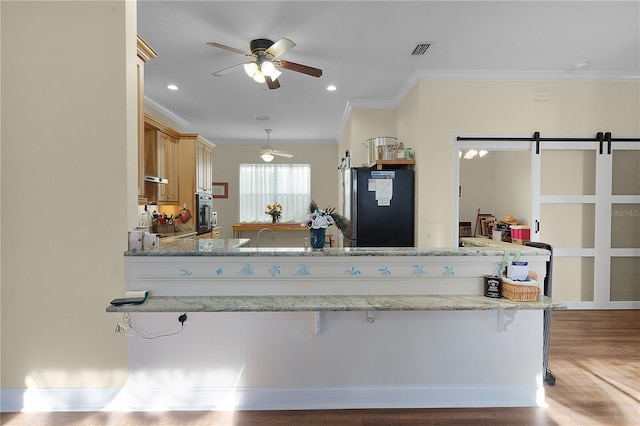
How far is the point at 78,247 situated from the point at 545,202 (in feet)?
15.2

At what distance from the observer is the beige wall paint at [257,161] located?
7625 mm

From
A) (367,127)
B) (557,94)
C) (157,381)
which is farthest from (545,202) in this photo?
(157,381)

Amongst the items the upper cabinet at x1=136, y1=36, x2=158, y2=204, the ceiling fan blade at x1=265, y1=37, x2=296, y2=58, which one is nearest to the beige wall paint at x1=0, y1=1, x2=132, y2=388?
the upper cabinet at x1=136, y1=36, x2=158, y2=204

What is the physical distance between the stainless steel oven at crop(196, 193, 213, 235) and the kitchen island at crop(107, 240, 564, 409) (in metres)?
3.27

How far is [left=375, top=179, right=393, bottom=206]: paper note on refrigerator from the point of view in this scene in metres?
3.87

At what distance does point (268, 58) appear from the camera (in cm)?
280

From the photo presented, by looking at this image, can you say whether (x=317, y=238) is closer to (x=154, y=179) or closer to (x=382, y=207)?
(x=382, y=207)

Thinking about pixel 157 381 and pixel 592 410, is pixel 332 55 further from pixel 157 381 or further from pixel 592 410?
pixel 592 410

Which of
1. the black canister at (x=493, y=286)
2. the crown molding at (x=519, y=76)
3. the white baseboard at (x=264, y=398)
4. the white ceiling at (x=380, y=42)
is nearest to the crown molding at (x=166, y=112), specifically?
the white ceiling at (x=380, y=42)

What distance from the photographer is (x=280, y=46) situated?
251cm

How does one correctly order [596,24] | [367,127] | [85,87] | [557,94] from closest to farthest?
[85,87], [596,24], [557,94], [367,127]

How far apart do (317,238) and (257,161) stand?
19.1 ft

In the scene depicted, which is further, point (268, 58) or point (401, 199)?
point (401, 199)

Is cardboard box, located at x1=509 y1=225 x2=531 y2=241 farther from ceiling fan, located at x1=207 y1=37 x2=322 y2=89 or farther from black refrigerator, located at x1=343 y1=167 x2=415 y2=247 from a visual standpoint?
ceiling fan, located at x1=207 y1=37 x2=322 y2=89
